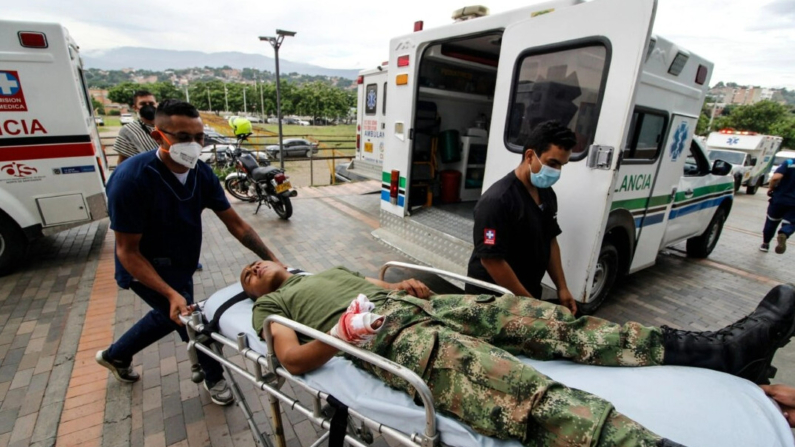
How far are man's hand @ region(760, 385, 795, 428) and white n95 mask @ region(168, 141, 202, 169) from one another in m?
2.99

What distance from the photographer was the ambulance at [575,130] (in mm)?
2482

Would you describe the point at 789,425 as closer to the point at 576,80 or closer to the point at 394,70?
the point at 576,80

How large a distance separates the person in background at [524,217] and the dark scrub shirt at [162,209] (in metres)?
1.76

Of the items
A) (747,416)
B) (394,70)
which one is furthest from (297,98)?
(747,416)

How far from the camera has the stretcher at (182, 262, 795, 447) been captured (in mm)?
1263

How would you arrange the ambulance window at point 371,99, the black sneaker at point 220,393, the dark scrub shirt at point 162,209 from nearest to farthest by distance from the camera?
the dark scrub shirt at point 162,209 < the black sneaker at point 220,393 < the ambulance window at point 371,99

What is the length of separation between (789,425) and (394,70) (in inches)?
160

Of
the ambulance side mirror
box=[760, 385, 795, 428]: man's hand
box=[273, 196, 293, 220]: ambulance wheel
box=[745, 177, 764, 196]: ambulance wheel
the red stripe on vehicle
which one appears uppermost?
the ambulance side mirror

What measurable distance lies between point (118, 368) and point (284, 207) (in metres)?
4.19

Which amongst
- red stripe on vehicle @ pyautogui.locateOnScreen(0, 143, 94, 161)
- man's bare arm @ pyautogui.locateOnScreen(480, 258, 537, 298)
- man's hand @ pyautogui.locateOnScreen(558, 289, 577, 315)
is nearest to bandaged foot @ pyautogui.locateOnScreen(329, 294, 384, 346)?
man's bare arm @ pyautogui.locateOnScreen(480, 258, 537, 298)

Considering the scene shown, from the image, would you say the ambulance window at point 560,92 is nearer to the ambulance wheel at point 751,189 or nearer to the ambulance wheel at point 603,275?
the ambulance wheel at point 603,275

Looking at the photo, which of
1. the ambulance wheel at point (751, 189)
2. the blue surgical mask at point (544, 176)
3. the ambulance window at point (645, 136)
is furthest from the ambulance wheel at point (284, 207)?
the ambulance wheel at point (751, 189)

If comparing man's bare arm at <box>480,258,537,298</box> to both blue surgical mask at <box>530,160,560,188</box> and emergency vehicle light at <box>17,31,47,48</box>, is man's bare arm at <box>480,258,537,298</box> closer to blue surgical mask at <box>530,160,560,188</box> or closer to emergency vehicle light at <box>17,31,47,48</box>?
blue surgical mask at <box>530,160,560,188</box>

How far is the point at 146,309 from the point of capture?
11.1ft
